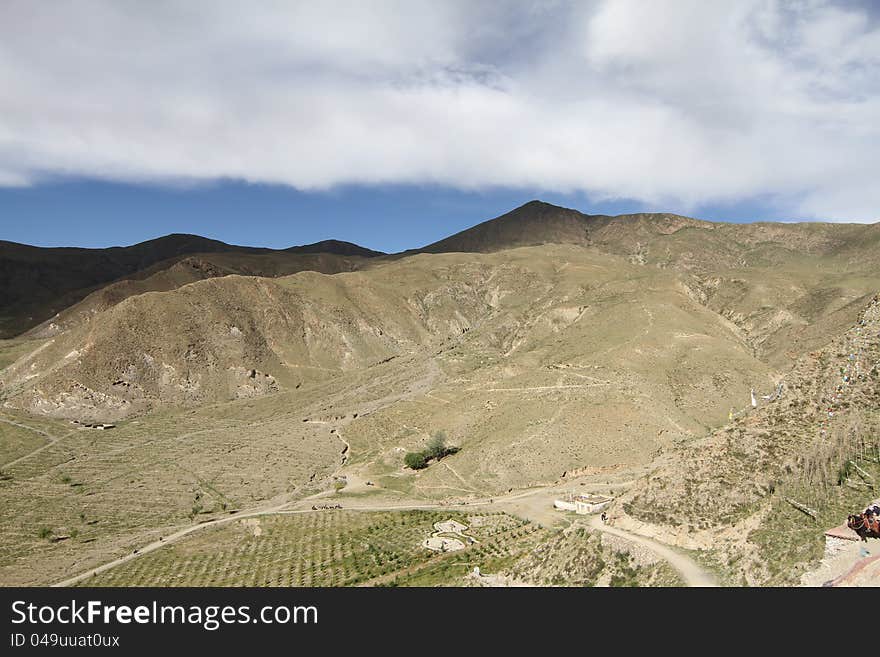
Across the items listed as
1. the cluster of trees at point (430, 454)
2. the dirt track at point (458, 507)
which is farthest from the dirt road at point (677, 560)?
the cluster of trees at point (430, 454)

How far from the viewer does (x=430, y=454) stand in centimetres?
7231

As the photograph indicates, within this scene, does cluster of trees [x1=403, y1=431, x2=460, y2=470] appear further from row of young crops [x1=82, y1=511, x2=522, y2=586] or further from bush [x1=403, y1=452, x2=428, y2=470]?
row of young crops [x1=82, y1=511, x2=522, y2=586]

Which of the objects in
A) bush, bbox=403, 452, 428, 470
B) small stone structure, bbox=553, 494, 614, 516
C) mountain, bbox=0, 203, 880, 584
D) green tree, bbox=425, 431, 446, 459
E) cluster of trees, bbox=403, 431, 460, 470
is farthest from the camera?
green tree, bbox=425, 431, 446, 459

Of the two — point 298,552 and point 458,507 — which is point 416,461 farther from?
point 298,552

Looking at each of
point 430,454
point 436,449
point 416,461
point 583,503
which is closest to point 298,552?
point 416,461

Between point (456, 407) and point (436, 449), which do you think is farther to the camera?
point (456, 407)

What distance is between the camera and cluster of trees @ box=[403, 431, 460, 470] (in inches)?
2785

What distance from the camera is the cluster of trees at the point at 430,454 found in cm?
7075

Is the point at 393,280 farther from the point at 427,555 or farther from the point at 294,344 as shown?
the point at 427,555

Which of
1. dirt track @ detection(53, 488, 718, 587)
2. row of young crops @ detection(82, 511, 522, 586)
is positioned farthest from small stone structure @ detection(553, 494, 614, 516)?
dirt track @ detection(53, 488, 718, 587)

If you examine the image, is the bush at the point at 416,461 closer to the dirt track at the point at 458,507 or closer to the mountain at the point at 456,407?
the mountain at the point at 456,407

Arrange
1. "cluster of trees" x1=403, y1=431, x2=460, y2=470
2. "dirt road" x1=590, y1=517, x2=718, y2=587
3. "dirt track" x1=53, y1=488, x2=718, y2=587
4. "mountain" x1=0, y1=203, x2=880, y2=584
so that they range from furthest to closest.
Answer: "cluster of trees" x1=403, y1=431, x2=460, y2=470
"mountain" x1=0, y1=203, x2=880, y2=584
"dirt track" x1=53, y1=488, x2=718, y2=587
"dirt road" x1=590, y1=517, x2=718, y2=587
